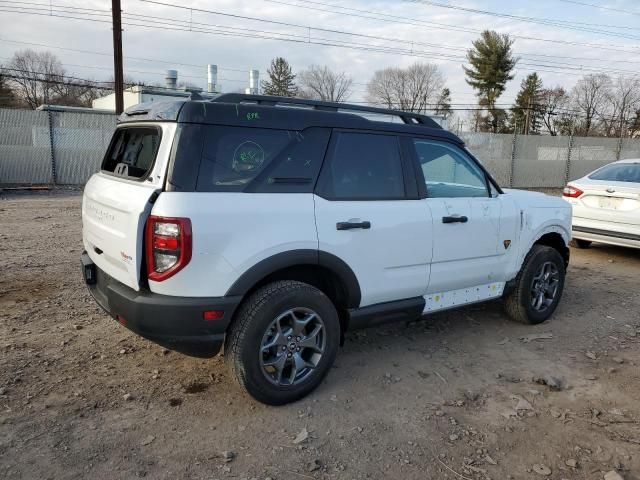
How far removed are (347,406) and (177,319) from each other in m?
1.28

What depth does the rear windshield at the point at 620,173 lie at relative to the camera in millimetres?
7531

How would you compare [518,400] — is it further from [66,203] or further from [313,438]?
[66,203]

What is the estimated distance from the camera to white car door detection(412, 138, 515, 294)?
389cm

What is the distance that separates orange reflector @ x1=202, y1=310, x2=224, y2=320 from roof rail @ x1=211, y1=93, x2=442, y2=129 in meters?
1.29

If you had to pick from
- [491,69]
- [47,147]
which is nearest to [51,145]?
[47,147]

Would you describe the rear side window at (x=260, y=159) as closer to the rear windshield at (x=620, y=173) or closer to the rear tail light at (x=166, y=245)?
the rear tail light at (x=166, y=245)

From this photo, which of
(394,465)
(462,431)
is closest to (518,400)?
(462,431)

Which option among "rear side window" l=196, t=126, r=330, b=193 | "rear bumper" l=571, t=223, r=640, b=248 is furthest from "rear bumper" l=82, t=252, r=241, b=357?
"rear bumper" l=571, t=223, r=640, b=248

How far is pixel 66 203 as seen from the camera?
11.8 meters

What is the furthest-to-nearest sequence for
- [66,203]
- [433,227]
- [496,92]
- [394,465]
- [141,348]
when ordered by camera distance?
[496,92]
[66,203]
[141,348]
[433,227]
[394,465]

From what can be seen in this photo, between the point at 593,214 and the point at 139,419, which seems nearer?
the point at 139,419

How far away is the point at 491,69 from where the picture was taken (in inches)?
2126

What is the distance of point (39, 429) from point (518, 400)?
3076mm

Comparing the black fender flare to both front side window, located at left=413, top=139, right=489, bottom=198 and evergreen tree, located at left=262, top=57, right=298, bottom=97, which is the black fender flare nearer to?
front side window, located at left=413, top=139, right=489, bottom=198
